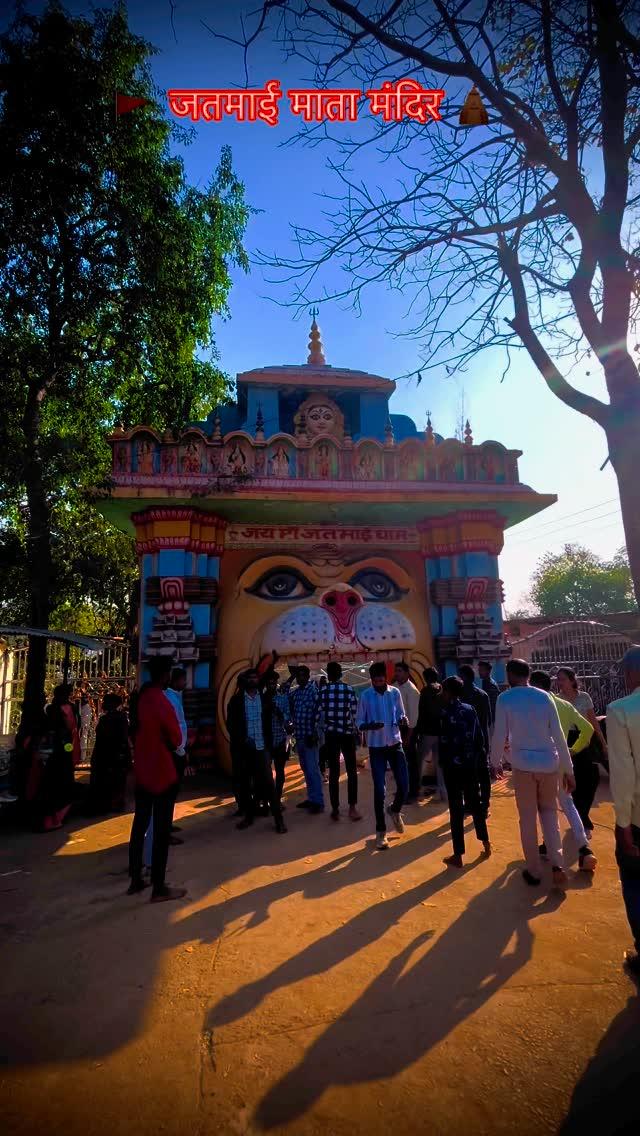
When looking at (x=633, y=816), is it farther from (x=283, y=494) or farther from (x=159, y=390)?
(x=159, y=390)

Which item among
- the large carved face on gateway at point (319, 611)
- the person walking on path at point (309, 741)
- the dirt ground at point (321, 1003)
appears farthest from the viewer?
the large carved face on gateway at point (319, 611)

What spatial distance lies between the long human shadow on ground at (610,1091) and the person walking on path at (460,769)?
7.13 feet

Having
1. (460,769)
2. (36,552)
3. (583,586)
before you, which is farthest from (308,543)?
(583,586)

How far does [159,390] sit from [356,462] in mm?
5065

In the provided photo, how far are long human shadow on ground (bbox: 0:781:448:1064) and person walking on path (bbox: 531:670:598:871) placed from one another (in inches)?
50.6

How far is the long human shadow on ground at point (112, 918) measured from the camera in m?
2.83

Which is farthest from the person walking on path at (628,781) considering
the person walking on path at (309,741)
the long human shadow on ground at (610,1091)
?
the person walking on path at (309,741)

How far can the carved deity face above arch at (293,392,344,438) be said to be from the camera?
10281 millimetres

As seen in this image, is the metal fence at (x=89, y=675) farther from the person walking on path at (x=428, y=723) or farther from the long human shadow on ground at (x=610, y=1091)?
the long human shadow on ground at (x=610, y=1091)

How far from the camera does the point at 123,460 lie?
28.6 ft

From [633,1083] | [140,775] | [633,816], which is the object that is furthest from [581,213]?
[140,775]

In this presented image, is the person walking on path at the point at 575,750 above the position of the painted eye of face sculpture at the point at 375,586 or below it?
below

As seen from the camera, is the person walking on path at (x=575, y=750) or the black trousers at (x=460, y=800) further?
the black trousers at (x=460, y=800)

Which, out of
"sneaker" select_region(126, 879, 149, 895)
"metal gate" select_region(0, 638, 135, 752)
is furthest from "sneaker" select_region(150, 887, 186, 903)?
"metal gate" select_region(0, 638, 135, 752)
